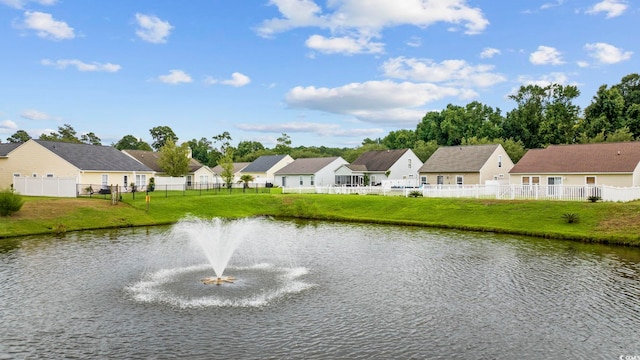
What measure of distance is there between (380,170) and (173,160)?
31.5 m

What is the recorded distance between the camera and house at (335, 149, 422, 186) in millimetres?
69875

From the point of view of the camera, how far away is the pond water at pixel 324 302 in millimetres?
11664

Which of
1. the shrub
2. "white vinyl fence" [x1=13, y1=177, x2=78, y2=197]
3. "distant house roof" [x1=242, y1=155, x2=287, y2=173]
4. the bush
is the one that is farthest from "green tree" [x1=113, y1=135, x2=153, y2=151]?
the shrub

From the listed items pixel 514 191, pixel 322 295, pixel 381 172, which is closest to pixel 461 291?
pixel 322 295

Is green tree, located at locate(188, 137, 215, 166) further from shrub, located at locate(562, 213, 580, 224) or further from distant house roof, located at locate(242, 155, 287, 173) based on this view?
shrub, located at locate(562, 213, 580, 224)

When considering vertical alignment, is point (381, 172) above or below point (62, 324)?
above

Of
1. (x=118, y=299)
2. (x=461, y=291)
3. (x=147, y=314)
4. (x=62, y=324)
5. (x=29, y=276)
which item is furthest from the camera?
(x=29, y=276)

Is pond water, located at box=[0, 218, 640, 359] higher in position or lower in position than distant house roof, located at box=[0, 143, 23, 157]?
lower

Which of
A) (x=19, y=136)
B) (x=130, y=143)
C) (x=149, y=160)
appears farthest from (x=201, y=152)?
(x=149, y=160)

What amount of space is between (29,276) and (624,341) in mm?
21475

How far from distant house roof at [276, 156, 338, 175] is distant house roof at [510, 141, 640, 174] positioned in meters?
31.0

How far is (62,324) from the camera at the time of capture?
1310 centimetres

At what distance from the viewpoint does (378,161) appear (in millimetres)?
73500

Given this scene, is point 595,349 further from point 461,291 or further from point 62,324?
point 62,324
